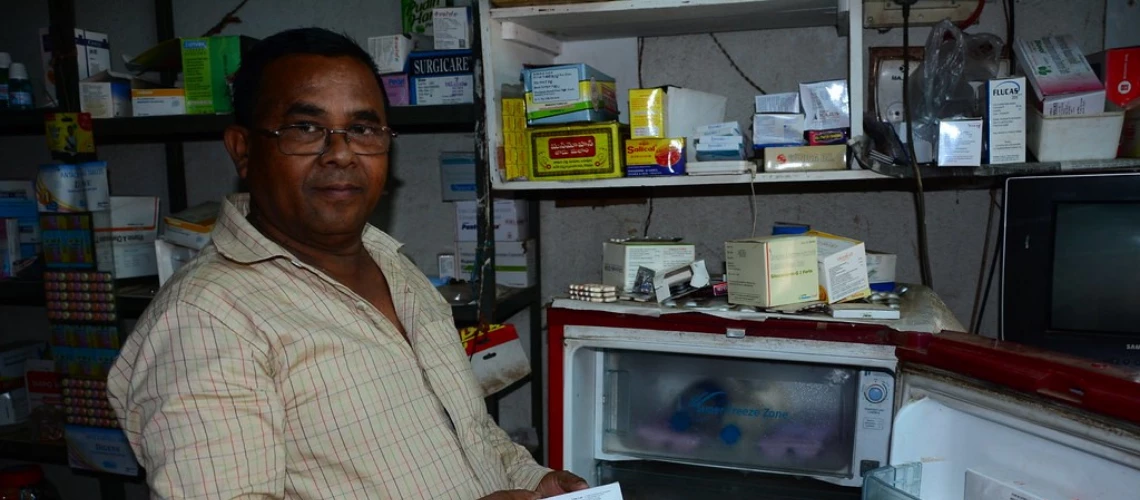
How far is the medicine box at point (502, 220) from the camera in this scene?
85.7 inches

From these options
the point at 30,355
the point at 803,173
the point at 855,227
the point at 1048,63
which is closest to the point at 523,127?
the point at 803,173

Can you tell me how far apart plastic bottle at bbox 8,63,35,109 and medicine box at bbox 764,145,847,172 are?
7.11 ft

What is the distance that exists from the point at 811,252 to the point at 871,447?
0.44 metres

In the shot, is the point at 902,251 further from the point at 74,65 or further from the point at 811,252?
the point at 74,65

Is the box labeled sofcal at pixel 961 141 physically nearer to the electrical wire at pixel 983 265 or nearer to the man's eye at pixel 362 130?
the electrical wire at pixel 983 265

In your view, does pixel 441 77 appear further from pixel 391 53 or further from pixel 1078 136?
pixel 1078 136

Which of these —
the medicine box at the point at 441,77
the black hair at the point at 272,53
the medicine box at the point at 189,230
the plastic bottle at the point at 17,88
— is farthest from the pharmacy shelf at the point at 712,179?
the plastic bottle at the point at 17,88

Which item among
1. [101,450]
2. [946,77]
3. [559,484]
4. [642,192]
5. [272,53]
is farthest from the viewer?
[642,192]

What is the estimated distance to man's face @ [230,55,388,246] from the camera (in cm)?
115

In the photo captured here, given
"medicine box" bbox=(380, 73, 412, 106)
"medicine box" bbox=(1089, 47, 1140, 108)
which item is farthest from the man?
"medicine box" bbox=(1089, 47, 1140, 108)

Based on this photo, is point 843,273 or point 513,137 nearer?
point 843,273

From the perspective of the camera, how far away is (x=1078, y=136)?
5.04 ft

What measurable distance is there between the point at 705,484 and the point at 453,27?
131 cm

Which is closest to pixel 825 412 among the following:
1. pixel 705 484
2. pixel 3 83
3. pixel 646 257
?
pixel 705 484
